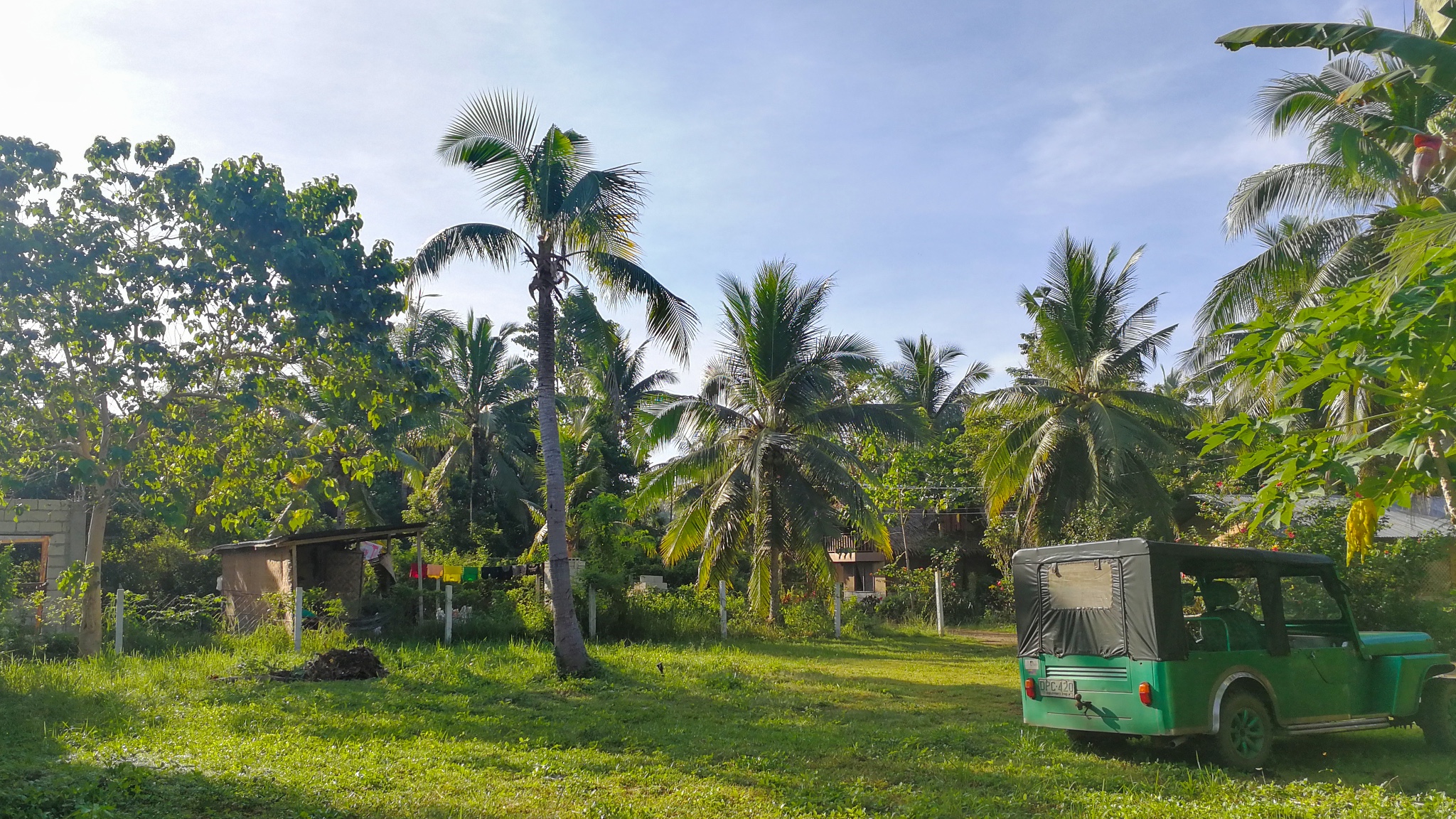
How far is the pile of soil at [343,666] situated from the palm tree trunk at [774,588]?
951cm

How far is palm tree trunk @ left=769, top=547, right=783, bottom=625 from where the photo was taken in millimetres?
21344

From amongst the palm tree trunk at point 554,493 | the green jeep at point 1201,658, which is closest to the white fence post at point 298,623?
the palm tree trunk at point 554,493

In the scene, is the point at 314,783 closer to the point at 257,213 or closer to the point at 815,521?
the point at 257,213

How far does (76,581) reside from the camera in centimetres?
1391

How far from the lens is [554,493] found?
46.9ft

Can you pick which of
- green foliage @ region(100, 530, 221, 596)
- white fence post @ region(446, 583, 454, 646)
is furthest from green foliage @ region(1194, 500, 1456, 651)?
green foliage @ region(100, 530, 221, 596)

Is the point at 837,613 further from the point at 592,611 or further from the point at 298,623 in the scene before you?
the point at 298,623

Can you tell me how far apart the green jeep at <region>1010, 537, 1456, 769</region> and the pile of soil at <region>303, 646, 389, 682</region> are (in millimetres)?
9125

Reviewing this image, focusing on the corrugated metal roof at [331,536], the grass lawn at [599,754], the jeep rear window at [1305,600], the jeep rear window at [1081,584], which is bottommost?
the grass lawn at [599,754]

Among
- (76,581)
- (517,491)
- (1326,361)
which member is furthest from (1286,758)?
(517,491)

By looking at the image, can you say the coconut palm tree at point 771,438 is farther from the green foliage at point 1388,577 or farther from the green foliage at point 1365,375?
the green foliage at point 1365,375

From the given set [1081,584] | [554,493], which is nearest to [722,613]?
[554,493]

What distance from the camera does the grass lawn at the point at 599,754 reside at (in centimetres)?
653

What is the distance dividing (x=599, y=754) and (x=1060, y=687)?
401 cm
